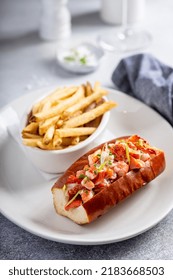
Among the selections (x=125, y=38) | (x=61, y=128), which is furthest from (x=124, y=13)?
(x=61, y=128)

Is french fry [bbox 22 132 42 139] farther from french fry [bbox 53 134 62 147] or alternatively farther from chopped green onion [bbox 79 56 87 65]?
chopped green onion [bbox 79 56 87 65]

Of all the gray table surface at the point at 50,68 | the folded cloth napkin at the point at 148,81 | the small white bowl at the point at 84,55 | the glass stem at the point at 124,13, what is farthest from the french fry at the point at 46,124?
the glass stem at the point at 124,13

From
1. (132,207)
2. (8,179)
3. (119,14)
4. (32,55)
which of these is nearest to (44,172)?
(8,179)

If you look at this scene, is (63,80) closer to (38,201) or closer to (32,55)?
(32,55)

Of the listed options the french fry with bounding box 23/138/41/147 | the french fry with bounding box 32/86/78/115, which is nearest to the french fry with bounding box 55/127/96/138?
the french fry with bounding box 23/138/41/147

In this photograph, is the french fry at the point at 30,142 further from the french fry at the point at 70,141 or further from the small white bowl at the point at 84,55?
the small white bowl at the point at 84,55
